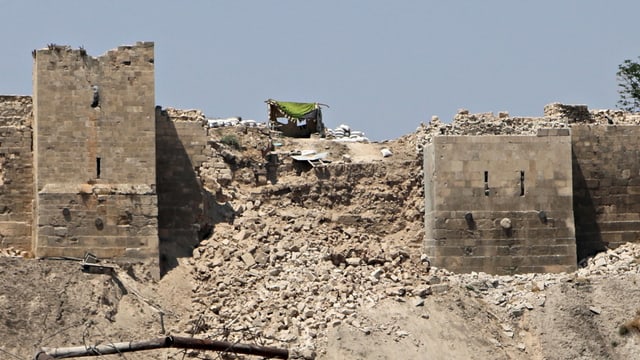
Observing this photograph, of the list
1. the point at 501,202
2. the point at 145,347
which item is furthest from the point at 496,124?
the point at 145,347

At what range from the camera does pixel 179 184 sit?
34875mm

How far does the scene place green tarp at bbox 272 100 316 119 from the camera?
38.4 meters

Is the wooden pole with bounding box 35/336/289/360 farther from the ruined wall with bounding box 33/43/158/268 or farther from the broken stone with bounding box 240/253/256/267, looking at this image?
the ruined wall with bounding box 33/43/158/268

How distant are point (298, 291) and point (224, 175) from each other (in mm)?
3753

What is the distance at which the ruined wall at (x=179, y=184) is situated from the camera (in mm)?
34469

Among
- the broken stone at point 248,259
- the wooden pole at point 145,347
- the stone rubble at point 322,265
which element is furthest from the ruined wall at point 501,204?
the wooden pole at point 145,347

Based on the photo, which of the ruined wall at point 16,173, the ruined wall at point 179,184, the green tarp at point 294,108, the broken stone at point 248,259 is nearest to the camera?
the broken stone at point 248,259

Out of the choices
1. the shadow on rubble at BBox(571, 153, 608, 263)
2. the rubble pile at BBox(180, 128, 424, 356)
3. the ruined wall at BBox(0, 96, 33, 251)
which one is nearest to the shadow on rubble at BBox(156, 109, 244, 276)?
the rubble pile at BBox(180, 128, 424, 356)

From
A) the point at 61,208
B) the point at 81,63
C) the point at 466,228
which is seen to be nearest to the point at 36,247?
the point at 61,208

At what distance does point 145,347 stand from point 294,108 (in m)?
10.7

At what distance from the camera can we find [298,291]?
107ft

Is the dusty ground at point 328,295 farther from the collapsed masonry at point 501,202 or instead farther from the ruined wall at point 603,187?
the ruined wall at point 603,187

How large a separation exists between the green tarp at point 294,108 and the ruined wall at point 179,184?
10.8ft

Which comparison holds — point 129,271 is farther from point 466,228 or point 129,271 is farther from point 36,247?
point 466,228
